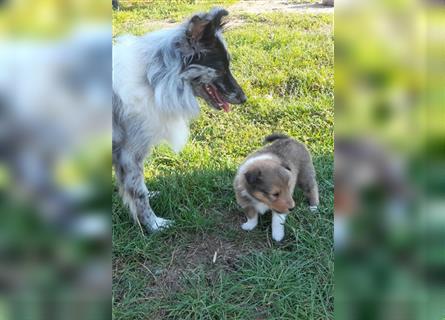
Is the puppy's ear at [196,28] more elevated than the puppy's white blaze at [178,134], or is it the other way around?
the puppy's ear at [196,28]

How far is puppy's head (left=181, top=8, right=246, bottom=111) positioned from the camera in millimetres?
2574

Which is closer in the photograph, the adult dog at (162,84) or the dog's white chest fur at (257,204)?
the adult dog at (162,84)

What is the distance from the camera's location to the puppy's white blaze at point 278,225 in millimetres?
2842

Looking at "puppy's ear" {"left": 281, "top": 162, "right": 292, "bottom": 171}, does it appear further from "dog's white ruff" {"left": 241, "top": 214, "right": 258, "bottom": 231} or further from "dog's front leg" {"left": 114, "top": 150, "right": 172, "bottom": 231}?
"dog's front leg" {"left": 114, "top": 150, "right": 172, "bottom": 231}

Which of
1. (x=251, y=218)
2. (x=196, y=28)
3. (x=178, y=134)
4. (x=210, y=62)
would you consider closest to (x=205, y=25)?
(x=196, y=28)

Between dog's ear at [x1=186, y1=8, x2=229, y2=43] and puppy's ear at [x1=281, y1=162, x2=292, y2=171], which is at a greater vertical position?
dog's ear at [x1=186, y1=8, x2=229, y2=43]

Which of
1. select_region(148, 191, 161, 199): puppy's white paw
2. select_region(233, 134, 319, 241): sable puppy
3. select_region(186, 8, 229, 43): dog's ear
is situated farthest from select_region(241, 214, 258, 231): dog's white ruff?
select_region(186, 8, 229, 43): dog's ear

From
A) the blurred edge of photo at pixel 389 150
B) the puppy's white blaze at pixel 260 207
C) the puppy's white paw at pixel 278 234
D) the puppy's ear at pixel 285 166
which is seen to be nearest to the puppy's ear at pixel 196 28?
the puppy's ear at pixel 285 166

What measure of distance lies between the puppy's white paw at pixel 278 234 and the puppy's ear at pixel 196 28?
50.6 inches

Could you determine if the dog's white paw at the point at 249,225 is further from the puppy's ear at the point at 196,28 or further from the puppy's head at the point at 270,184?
the puppy's ear at the point at 196,28

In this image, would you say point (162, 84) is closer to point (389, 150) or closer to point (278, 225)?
point (278, 225)

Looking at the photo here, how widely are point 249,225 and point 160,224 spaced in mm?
598

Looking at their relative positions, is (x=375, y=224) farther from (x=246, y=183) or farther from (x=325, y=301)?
(x=246, y=183)

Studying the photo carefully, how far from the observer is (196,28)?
8.51 feet
